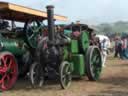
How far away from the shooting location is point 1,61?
10969mm

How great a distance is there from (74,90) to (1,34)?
2609 millimetres

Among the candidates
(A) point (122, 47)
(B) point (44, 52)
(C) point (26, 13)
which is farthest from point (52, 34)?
(A) point (122, 47)

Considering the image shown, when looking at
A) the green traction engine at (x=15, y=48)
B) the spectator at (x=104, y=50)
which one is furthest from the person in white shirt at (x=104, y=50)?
the green traction engine at (x=15, y=48)

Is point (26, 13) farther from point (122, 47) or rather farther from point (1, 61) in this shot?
point (122, 47)

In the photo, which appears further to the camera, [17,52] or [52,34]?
[17,52]

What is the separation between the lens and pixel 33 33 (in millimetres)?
13234

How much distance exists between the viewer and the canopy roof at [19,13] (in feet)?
36.4

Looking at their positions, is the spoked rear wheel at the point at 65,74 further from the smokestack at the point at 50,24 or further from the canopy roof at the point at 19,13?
the canopy roof at the point at 19,13

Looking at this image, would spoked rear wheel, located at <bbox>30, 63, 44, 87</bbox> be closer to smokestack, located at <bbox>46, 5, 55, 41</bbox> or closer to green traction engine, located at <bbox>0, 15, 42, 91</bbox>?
green traction engine, located at <bbox>0, 15, 42, 91</bbox>

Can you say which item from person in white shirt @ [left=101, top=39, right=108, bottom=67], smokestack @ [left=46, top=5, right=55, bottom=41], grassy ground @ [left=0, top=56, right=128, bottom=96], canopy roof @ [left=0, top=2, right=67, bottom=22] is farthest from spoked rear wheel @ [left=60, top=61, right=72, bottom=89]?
person in white shirt @ [left=101, top=39, right=108, bottom=67]

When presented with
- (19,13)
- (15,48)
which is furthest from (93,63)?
(19,13)

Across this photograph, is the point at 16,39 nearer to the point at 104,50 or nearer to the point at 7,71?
the point at 7,71

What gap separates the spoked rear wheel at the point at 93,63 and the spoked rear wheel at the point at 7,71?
222cm

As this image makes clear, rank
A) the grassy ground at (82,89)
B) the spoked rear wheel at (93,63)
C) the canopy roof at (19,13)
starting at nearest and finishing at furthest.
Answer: the grassy ground at (82,89)
the canopy roof at (19,13)
the spoked rear wheel at (93,63)
